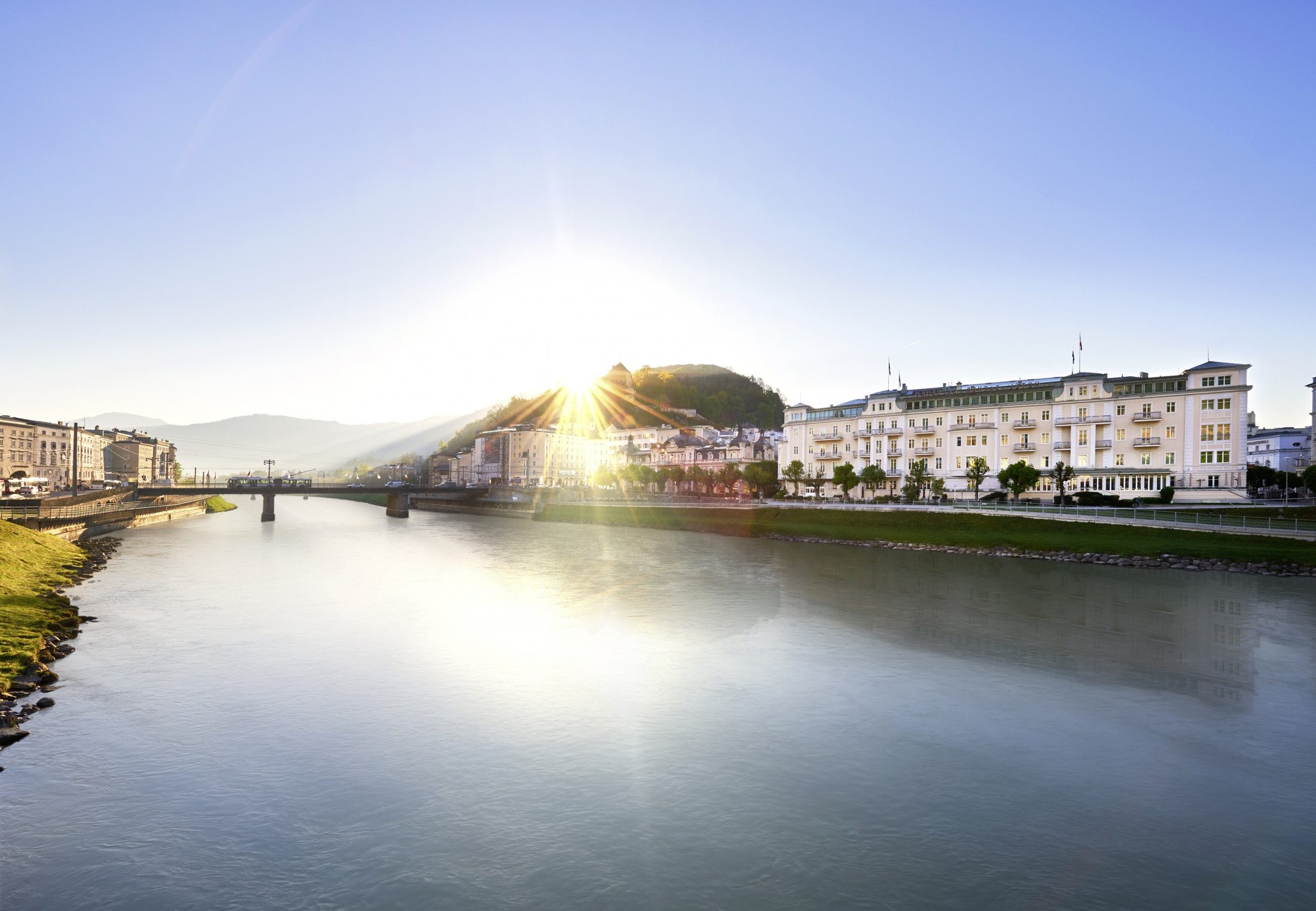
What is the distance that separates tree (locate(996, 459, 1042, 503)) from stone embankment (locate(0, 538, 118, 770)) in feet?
234

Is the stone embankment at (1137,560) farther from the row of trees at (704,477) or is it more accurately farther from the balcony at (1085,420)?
the row of trees at (704,477)

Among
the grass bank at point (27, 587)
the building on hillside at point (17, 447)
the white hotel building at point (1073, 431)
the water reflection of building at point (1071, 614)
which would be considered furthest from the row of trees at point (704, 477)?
the building on hillside at point (17, 447)

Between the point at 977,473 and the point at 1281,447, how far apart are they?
8558 centimetres

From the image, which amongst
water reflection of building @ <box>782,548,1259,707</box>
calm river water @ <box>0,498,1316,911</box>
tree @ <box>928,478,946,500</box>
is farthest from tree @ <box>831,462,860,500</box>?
calm river water @ <box>0,498,1316,911</box>

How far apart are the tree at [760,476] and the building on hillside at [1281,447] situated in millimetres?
76535

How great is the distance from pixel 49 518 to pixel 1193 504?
94367mm

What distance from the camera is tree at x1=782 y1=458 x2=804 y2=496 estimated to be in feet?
340

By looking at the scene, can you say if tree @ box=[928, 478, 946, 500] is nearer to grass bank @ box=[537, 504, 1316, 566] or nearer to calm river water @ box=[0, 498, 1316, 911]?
grass bank @ box=[537, 504, 1316, 566]

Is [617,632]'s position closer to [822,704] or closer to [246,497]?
[822,704]

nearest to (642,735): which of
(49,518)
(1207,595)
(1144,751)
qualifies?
(1144,751)

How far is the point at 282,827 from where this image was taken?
13.0 meters

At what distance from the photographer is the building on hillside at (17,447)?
126875 millimetres

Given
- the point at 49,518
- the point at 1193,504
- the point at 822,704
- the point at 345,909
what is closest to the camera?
the point at 345,909

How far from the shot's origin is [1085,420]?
265 feet
